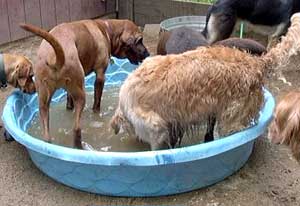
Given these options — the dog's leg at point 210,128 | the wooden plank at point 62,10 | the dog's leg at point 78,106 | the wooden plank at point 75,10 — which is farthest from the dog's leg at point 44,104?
the wooden plank at point 75,10

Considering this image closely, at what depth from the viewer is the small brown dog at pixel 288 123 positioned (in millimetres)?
2385

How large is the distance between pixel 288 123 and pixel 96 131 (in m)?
2.08

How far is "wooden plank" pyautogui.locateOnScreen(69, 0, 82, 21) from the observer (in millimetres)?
6855

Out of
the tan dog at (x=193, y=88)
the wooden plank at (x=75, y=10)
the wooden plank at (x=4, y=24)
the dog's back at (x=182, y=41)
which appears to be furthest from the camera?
the wooden plank at (x=75, y=10)

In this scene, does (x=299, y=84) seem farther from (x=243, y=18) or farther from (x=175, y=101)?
(x=175, y=101)

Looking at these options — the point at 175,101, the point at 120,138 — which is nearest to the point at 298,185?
the point at 175,101

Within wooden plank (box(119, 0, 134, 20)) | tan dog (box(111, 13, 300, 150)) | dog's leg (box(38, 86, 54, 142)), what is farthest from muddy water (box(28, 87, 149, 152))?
wooden plank (box(119, 0, 134, 20))

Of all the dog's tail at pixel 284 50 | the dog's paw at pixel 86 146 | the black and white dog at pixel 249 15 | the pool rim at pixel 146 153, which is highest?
the dog's tail at pixel 284 50

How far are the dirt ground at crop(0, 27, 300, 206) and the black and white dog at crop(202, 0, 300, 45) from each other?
1.55 m

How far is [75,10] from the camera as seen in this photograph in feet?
22.6

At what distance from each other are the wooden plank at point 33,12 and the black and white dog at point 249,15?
7.79ft

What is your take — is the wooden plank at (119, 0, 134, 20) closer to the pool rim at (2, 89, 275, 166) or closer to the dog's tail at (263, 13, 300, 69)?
the dog's tail at (263, 13, 300, 69)

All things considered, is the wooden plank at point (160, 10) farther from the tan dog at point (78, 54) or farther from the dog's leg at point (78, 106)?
the dog's leg at point (78, 106)

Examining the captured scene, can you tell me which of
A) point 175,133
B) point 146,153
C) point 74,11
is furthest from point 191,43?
point 74,11
